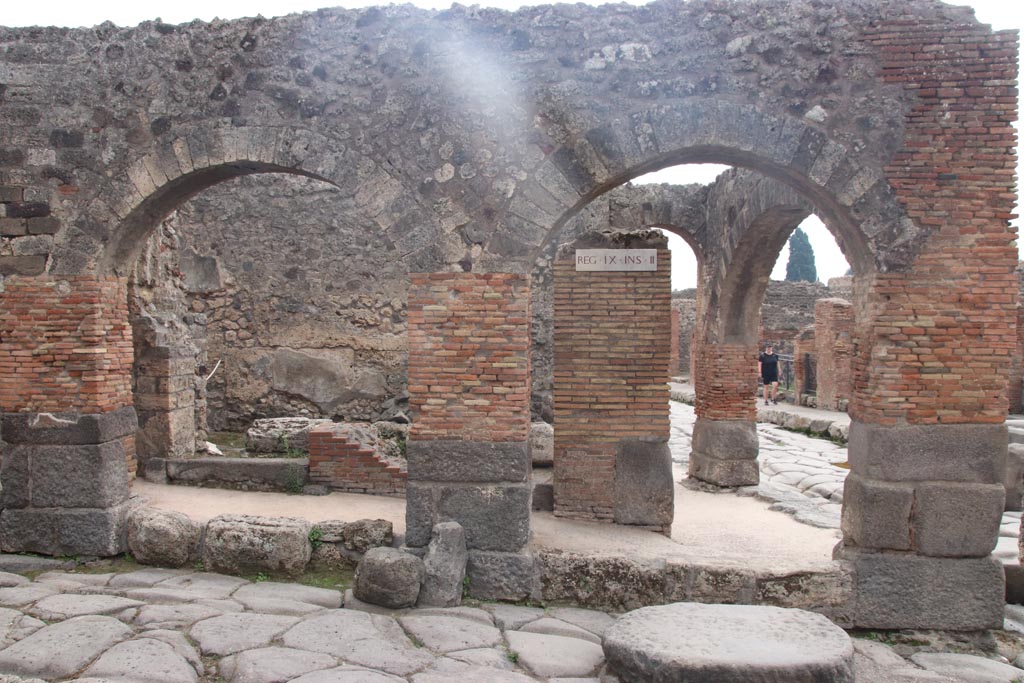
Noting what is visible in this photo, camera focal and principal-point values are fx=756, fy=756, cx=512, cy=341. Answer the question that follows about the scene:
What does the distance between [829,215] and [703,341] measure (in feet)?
15.3

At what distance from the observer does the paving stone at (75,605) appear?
476 cm

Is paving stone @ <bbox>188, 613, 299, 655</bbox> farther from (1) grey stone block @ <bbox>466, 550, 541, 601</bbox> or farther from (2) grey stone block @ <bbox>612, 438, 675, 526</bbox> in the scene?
(2) grey stone block @ <bbox>612, 438, 675, 526</bbox>

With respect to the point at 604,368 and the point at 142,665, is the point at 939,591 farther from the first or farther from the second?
the point at 142,665

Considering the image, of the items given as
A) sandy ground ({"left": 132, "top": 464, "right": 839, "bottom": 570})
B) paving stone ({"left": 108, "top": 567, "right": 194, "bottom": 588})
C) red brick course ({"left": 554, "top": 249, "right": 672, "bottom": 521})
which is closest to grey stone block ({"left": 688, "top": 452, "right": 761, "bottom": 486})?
sandy ground ({"left": 132, "top": 464, "right": 839, "bottom": 570})

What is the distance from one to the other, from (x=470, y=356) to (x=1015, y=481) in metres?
6.87

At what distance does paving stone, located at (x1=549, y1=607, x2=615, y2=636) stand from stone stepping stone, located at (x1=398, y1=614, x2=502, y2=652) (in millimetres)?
573

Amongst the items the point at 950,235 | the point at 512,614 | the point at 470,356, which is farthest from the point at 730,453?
the point at 470,356

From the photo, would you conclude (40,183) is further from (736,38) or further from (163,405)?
(736,38)

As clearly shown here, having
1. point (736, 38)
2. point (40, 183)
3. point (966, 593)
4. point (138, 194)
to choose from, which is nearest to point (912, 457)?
point (966, 593)

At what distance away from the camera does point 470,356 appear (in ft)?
17.1

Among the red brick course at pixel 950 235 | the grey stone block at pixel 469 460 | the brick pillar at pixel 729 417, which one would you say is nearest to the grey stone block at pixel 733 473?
the brick pillar at pixel 729 417

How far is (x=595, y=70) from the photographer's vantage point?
5297 mm

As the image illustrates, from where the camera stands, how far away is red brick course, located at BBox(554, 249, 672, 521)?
6.79 metres

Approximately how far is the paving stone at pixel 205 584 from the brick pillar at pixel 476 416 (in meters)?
1.41
